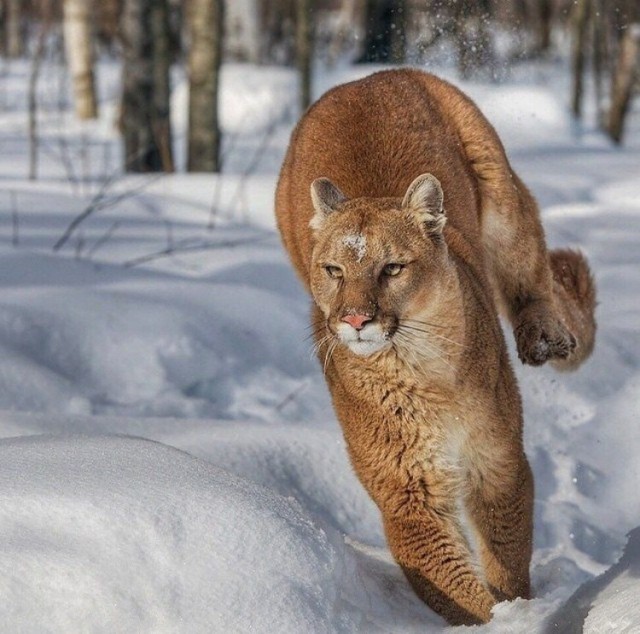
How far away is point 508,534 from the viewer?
3.78 meters

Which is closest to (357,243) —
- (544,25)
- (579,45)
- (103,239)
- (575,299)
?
(575,299)

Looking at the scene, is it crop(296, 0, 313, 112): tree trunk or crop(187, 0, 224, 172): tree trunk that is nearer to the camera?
crop(187, 0, 224, 172): tree trunk

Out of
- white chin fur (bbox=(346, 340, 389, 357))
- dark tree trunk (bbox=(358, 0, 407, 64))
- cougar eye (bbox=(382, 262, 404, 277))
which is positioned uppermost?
cougar eye (bbox=(382, 262, 404, 277))

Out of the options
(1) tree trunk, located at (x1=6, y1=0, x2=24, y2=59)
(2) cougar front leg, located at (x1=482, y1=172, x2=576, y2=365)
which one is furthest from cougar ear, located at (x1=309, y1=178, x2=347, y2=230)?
(1) tree trunk, located at (x1=6, y1=0, x2=24, y2=59)

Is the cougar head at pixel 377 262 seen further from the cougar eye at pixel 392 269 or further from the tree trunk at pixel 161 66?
the tree trunk at pixel 161 66

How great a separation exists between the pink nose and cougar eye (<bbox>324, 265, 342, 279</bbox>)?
0.83ft

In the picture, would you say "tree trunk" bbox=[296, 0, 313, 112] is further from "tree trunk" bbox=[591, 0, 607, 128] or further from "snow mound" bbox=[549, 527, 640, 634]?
"snow mound" bbox=[549, 527, 640, 634]

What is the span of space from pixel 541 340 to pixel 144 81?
6986 millimetres

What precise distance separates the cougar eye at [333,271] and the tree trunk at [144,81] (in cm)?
719

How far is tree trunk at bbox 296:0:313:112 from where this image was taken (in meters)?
13.6

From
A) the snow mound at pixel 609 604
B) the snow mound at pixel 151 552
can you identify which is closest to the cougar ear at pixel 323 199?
the snow mound at pixel 151 552

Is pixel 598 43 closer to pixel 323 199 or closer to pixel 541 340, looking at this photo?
pixel 541 340

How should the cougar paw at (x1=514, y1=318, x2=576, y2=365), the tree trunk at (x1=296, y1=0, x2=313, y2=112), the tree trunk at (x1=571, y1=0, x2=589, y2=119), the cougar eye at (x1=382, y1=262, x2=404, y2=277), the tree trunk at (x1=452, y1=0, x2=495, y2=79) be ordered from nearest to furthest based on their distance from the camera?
1. the cougar eye at (x1=382, y1=262, x2=404, y2=277)
2. the cougar paw at (x1=514, y1=318, x2=576, y2=365)
3. the tree trunk at (x1=452, y1=0, x2=495, y2=79)
4. the tree trunk at (x1=296, y1=0, x2=313, y2=112)
5. the tree trunk at (x1=571, y1=0, x2=589, y2=119)

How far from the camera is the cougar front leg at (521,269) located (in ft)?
15.1
